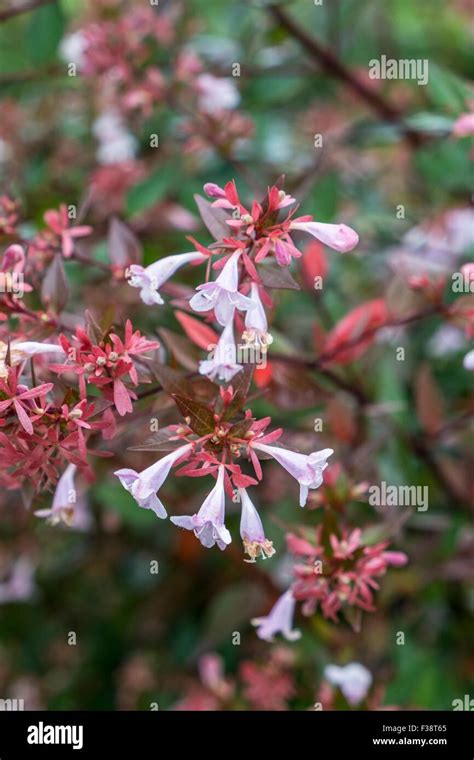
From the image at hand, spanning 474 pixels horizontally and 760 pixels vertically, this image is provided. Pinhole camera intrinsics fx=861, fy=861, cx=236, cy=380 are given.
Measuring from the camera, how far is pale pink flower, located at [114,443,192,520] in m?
0.94

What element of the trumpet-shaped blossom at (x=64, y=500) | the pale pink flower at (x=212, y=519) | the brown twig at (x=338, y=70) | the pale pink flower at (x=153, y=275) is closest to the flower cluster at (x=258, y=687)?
the trumpet-shaped blossom at (x=64, y=500)

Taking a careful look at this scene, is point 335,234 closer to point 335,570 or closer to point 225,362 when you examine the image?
point 225,362

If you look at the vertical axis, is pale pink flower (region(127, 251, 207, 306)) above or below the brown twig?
below

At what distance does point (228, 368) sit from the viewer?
1001 mm

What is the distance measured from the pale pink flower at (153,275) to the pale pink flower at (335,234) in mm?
131

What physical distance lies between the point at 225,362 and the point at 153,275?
139 millimetres

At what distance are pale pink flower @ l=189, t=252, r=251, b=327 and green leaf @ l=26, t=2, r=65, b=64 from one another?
134 centimetres

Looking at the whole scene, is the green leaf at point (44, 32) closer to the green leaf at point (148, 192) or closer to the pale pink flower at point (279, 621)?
the green leaf at point (148, 192)

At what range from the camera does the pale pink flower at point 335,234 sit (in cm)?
97

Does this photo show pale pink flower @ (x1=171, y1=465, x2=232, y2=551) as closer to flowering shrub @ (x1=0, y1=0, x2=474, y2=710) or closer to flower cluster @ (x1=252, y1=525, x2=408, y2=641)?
flowering shrub @ (x1=0, y1=0, x2=474, y2=710)

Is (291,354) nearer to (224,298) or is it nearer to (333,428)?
(333,428)

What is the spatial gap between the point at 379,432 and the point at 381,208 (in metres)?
0.81

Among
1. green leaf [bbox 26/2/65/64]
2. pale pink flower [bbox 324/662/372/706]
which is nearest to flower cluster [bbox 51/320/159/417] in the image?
pale pink flower [bbox 324/662/372/706]

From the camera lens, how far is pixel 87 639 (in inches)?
90.5
